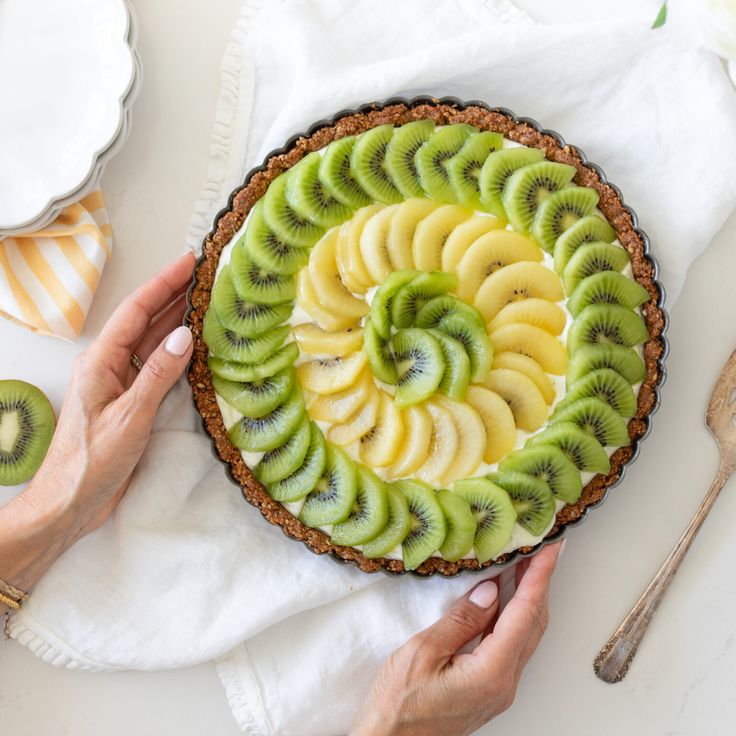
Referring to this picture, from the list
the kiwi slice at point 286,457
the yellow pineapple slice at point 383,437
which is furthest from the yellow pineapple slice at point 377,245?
the kiwi slice at point 286,457

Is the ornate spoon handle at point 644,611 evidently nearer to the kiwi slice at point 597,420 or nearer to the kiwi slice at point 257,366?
the kiwi slice at point 597,420

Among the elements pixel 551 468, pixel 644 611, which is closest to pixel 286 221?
pixel 551 468

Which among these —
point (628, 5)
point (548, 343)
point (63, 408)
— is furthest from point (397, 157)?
point (63, 408)

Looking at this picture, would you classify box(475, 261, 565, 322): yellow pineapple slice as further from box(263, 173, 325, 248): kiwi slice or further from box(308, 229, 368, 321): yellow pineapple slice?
box(263, 173, 325, 248): kiwi slice

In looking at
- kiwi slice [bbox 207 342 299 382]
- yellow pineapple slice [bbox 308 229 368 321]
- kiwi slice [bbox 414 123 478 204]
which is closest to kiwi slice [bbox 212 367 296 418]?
kiwi slice [bbox 207 342 299 382]

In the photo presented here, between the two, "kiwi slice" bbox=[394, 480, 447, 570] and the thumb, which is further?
the thumb

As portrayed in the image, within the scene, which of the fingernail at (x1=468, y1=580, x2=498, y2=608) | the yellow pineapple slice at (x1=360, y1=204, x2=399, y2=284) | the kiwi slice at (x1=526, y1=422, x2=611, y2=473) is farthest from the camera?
the fingernail at (x1=468, y1=580, x2=498, y2=608)
